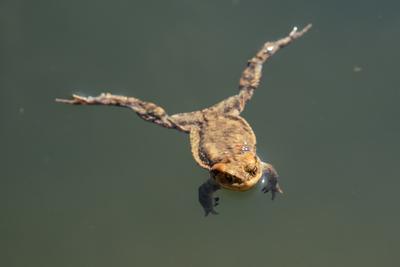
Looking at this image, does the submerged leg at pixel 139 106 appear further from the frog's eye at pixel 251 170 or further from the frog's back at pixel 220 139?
the frog's eye at pixel 251 170

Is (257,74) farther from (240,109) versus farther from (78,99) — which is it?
(78,99)

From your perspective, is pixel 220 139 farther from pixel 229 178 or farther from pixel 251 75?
pixel 251 75

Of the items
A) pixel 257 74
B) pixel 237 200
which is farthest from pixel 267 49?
pixel 237 200

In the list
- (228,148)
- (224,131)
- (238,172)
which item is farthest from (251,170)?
(224,131)

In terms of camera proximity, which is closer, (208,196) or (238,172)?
(238,172)

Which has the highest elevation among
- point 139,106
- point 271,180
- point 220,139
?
point 139,106

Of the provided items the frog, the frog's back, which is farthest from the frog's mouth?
the frog's back

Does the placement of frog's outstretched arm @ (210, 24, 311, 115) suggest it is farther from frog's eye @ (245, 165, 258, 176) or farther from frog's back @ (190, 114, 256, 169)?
frog's eye @ (245, 165, 258, 176)
